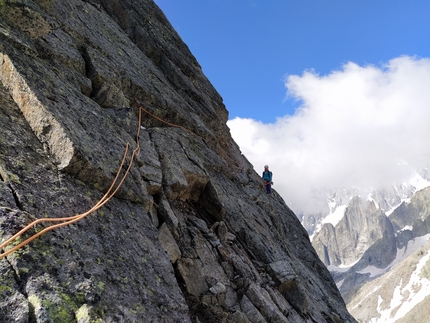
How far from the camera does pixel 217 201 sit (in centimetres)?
1627

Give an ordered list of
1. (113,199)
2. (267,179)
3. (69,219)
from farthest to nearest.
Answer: (267,179)
(113,199)
(69,219)

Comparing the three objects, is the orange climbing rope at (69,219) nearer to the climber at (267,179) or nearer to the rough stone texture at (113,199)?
the rough stone texture at (113,199)

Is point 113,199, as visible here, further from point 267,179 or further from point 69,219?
point 267,179

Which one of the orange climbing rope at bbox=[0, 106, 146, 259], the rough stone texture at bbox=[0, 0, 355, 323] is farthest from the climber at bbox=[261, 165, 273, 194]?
the orange climbing rope at bbox=[0, 106, 146, 259]

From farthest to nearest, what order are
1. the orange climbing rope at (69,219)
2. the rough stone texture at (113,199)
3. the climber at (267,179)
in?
the climber at (267,179), the rough stone texture at (113,199), the orange climbing rope at (69,219)

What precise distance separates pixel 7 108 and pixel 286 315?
1372 centimetres

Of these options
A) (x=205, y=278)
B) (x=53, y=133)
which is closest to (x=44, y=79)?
(x=53, y=133)

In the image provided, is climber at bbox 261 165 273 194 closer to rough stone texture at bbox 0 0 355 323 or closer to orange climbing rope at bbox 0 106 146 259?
rough stone texture at bbox 0 0 355 323

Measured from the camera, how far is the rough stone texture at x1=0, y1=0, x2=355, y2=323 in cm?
609

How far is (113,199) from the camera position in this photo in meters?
9.08

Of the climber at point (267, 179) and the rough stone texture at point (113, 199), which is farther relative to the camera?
the climber at point (267, 179)

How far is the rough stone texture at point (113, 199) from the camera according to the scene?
6090 millimetres

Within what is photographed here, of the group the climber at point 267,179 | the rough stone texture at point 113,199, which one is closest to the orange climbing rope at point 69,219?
the rough stone texture at point 113,199

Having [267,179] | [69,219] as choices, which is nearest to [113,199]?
[69,219]
